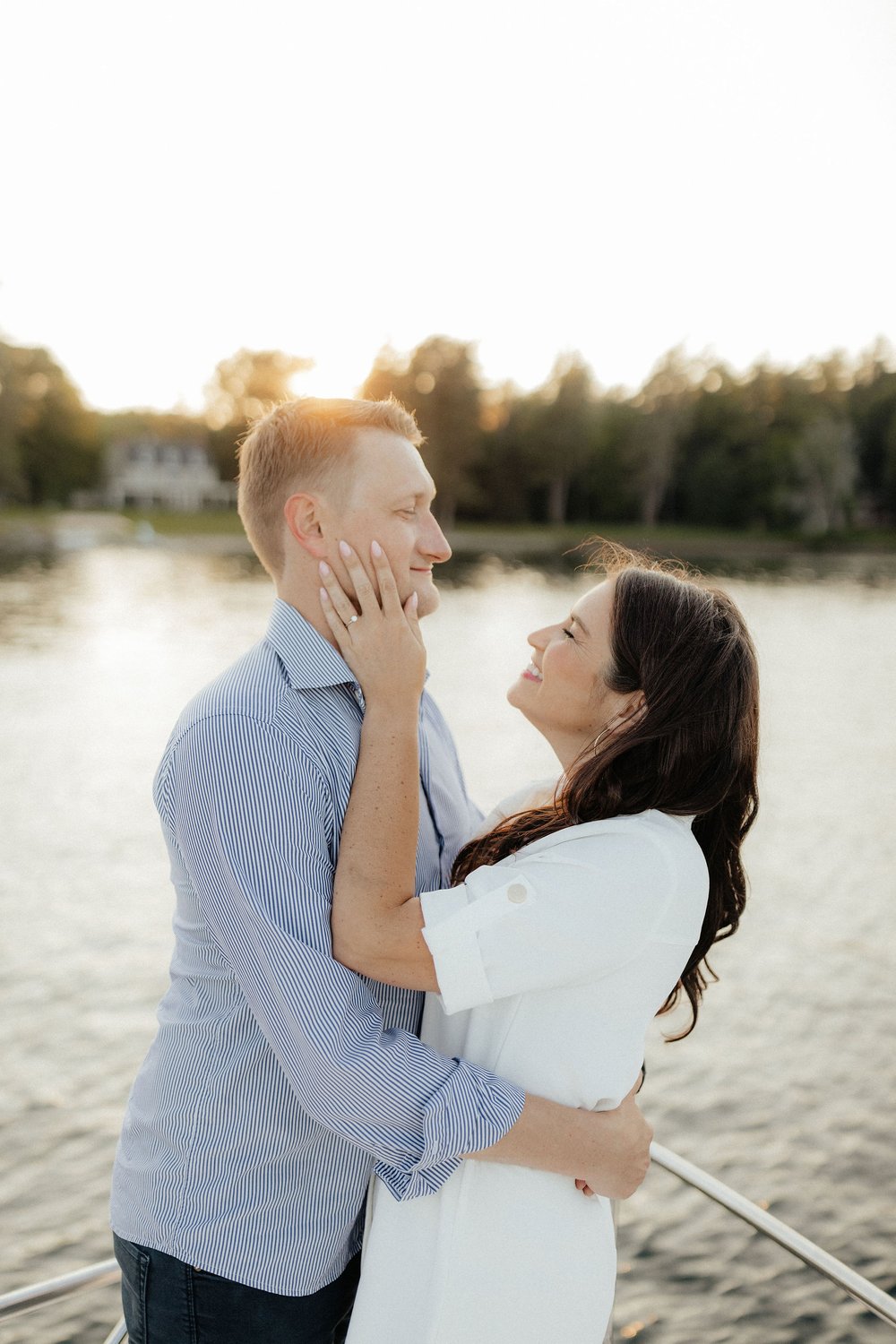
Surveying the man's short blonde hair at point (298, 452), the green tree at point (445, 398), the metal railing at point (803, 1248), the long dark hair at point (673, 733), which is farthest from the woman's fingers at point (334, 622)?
the green tree at point (445, 398)

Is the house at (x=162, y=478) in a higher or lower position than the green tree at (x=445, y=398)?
lower

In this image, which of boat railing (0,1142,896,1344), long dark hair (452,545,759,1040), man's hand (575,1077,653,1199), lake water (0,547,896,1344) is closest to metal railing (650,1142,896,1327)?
boat railing (0,1142,896,1344)

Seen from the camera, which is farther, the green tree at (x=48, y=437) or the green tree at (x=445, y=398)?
the green tree at (x=48, y=437)

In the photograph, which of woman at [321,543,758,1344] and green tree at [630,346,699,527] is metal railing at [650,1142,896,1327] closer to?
woman at [321,543,758,1344]

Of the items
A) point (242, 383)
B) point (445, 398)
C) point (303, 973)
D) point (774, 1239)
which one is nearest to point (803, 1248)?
point (774, 1239)

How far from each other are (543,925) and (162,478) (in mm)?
91096

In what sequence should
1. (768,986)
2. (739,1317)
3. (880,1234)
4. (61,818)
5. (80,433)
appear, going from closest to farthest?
(739,1317)
(880,1234)
(768,986)
(61,818)
(80,433)

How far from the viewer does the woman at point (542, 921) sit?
1.74 m

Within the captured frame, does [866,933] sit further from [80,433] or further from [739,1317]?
[80,433]

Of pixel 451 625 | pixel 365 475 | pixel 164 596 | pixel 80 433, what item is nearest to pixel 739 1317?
pixel 365 475

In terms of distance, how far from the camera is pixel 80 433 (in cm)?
7925

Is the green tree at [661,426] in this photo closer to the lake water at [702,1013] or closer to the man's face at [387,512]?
the lake water at [702,1013]

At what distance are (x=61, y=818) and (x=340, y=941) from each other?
571 inches

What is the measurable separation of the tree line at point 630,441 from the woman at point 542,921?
69802mm
